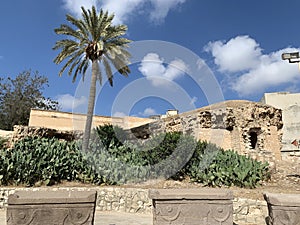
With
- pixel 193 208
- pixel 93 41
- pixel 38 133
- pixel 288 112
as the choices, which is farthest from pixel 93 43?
pixel 288 112

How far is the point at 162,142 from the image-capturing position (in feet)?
35.3

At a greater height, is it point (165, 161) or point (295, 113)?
point (295, 113)

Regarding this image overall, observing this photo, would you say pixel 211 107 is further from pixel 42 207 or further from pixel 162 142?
pixel 42 207

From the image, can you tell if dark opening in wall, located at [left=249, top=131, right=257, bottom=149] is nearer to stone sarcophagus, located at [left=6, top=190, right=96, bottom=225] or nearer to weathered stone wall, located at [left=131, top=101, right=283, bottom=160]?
weathered stone wall, located at [left=131, top=101, right=283, bottom=160]

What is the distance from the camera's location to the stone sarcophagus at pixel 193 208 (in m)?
4.41

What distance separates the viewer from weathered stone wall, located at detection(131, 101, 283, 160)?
1492 cm

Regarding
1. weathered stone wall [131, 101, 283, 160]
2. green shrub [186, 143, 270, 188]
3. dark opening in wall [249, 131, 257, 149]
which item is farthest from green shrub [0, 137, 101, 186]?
dark opening in wall [249, 131, 257, 149]

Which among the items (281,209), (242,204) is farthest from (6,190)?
(281,209)

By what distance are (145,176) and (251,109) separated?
8.93 meters

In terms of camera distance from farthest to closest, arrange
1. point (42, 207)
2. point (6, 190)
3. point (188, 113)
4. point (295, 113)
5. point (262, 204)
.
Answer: point (295, 113), point (188, 113), point (6, 190), point (262, 204), point (42, 207)

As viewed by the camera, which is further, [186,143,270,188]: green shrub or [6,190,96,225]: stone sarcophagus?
[186,143,270,188]: green shrub

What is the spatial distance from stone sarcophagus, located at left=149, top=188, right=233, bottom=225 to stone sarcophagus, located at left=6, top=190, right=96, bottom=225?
1.08 m

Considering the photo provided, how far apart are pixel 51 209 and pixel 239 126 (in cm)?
1299

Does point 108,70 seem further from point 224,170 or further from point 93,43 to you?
point 224,170
